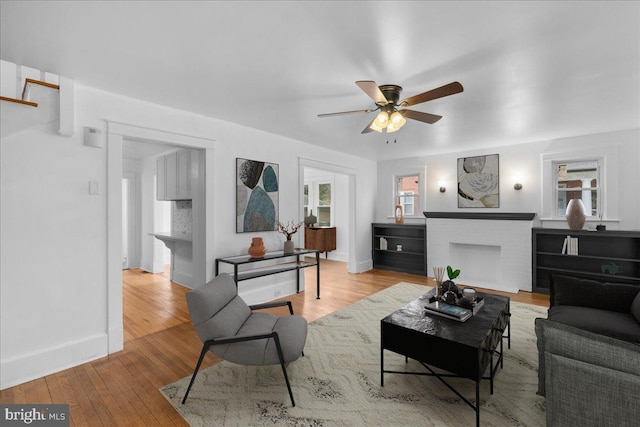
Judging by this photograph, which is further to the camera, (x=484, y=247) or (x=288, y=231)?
(x=484, y=247)

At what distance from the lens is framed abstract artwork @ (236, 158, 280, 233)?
13.5 feet

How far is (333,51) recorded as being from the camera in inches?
85.8

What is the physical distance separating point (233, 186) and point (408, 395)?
315cm

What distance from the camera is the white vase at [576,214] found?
458 centimetres

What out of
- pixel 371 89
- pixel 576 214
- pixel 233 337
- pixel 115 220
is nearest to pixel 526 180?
pixel 576 214

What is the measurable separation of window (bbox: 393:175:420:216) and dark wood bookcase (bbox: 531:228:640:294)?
7.65 feet

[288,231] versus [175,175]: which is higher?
[175,175]

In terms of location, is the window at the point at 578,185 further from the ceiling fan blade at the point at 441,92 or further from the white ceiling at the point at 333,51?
the ceiling fan blade at the point at 441,92

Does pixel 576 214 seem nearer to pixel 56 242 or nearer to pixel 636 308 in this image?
pixel 636 308

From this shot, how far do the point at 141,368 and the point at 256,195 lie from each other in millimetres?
2452

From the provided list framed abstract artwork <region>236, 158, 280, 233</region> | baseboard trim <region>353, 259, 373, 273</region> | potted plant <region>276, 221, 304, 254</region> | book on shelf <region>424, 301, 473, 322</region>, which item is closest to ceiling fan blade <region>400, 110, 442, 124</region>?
book on shelf <region>424, 301, 473, 322</region>

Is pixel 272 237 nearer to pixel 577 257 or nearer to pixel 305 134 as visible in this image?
pixel 305 134

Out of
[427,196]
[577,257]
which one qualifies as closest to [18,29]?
[427,196]

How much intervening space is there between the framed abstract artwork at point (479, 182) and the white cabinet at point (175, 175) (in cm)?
506
